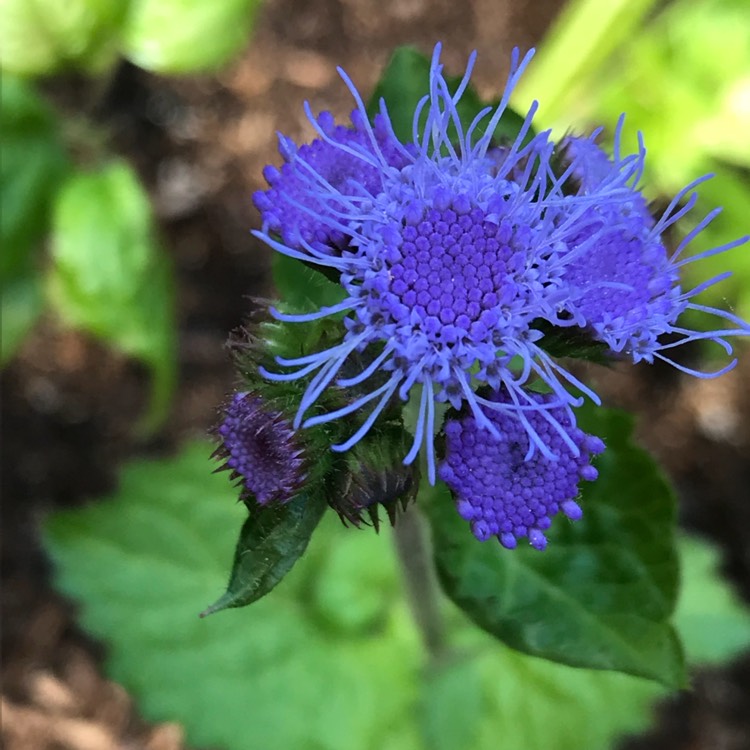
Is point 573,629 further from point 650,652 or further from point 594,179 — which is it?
point 594,179

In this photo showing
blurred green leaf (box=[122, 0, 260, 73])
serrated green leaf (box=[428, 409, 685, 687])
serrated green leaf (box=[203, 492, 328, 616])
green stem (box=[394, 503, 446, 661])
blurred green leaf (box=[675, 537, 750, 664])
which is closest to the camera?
serrated green leaf (box=[203, 492, 328, 616])

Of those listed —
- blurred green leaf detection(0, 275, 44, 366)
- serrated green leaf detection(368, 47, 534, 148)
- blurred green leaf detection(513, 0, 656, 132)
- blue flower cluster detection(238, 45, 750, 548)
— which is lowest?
blurred green leaf detection(0, 275, 44, 366)

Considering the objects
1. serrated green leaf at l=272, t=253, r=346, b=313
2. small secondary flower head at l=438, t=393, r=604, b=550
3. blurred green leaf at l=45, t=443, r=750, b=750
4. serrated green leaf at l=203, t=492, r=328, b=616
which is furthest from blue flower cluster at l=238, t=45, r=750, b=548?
blurred green leaf at l=45, t=443, r=750, b=750

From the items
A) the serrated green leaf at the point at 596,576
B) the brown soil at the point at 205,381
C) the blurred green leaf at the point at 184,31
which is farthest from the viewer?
the brown soil at the point at 205,381

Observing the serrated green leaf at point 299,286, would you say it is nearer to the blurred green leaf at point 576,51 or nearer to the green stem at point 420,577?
the green stem at point 420,577

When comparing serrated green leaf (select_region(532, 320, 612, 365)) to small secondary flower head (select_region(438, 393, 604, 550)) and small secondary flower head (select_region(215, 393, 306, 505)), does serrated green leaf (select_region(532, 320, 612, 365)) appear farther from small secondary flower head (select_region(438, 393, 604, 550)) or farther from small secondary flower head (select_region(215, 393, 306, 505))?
small secondary flower head (select_region(215, 393, 306, 505))

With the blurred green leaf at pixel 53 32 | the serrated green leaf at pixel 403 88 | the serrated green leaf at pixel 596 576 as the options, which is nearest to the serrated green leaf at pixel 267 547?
the serrated green leaf at pixel 596 576
